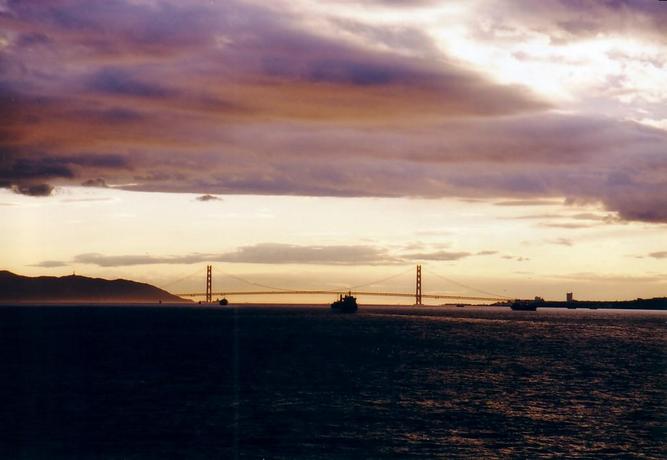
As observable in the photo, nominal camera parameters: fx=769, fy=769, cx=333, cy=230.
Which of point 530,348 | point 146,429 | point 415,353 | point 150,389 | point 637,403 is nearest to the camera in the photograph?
point 146,429

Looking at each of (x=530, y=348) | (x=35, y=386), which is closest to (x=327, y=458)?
(x=35, y=386)

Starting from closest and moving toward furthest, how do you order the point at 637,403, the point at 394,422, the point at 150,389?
the point at 394,422 < the point at 637,403 < the point at 150,389

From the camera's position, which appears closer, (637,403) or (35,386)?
(637,403)

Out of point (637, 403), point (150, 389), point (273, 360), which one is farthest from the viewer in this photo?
point (273, 360)

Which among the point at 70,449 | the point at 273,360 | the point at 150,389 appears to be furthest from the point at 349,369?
the point at 70,449

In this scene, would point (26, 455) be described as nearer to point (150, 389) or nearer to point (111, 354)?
point (150, 389)

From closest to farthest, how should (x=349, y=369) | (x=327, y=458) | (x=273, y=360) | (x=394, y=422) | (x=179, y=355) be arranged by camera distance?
(x=327, y=458) < (x=394, y=422) < (x=349, y=369) < (x=273, y=360) < (x=179, y=355)

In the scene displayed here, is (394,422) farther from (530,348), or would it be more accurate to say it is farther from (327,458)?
(530,348)

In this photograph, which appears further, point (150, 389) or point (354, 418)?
point (150, 389)
